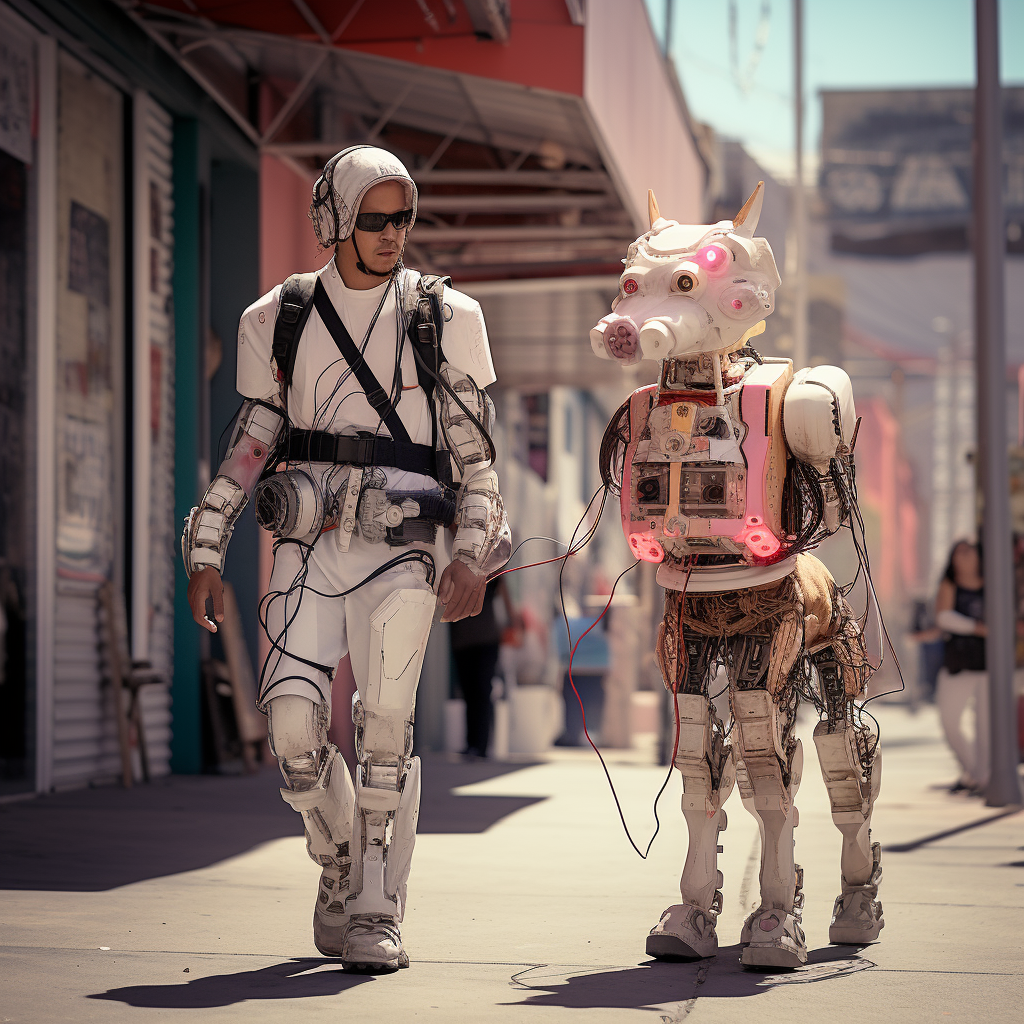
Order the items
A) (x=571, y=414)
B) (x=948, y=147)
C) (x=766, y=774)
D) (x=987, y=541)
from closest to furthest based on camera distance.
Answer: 1. (x=766, y=774)
2. (x=987, y=541)
3. (x=571, y=414)
4. (x=948, y=147)

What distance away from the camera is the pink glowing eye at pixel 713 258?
192 inches

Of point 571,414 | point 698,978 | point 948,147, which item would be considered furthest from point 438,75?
point 948,147

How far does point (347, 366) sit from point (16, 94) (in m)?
5.37

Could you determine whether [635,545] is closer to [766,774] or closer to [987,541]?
[766,774]

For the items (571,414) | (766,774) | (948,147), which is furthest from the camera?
(948,147)

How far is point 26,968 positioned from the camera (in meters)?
4.40

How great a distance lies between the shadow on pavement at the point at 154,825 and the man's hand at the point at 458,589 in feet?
7.03

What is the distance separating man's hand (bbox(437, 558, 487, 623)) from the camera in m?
4.71

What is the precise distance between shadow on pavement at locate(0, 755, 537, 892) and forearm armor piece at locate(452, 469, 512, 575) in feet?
7.28

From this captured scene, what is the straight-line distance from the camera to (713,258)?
4.87 metres

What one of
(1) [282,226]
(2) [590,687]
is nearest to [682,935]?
(1) [282,226]


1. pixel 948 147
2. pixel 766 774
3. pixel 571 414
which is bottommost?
pixel 766 774

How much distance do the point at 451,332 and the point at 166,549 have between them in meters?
6.91

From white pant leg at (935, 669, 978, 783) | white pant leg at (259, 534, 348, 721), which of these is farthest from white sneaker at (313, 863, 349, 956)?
white pant leg at (935, 669, 978, 783)
